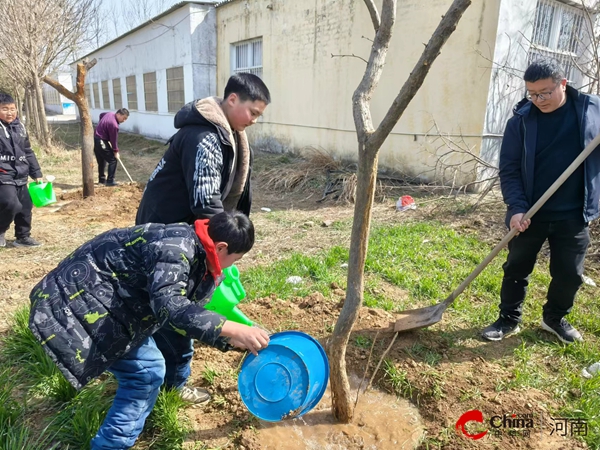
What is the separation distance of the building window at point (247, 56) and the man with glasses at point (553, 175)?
34.7ft

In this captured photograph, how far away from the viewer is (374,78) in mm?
2033

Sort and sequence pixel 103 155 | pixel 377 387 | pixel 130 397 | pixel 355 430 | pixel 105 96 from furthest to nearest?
pixel 105 96 < pixel 103 155 < pixel 377 387 < pixel 355 430 < pixel 130 397

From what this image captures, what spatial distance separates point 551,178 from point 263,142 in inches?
406

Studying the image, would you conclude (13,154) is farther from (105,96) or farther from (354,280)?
(105,96)

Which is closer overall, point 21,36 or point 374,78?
point 374,78

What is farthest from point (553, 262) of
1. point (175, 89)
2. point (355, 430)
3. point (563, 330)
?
point (175, 89)

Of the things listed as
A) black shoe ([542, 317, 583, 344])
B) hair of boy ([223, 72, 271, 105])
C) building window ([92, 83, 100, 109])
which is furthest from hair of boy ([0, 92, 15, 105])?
building window ([92, 83, 100, 109])

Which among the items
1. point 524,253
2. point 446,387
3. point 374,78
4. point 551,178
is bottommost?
point 446,387

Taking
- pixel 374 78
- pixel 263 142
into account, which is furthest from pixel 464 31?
pixel 263 142

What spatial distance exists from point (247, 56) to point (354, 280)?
12.0 m

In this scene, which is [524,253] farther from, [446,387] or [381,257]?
[381,257]

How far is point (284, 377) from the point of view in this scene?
6.45 ft

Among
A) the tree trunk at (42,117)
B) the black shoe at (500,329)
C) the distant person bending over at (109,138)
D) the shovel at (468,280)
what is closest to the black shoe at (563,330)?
the black shoe at (500,329)

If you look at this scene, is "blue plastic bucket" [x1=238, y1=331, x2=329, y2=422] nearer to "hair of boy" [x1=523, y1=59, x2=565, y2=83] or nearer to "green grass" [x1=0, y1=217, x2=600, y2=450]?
"green grass" [x1=0, y1=217, x2=600, y2=450]
